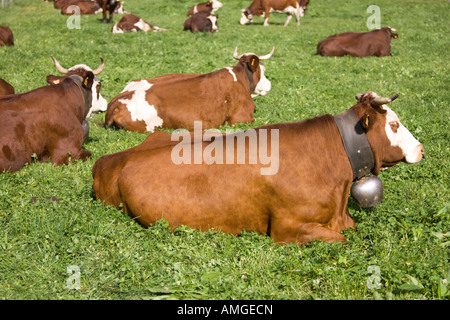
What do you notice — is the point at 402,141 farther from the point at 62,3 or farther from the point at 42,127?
the point at 62,3

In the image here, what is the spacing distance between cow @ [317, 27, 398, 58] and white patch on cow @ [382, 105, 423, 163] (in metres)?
12.0

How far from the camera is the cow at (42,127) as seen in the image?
302 inches

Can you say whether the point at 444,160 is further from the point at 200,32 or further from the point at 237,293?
the point at 200,32

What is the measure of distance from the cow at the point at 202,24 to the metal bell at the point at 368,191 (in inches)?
682

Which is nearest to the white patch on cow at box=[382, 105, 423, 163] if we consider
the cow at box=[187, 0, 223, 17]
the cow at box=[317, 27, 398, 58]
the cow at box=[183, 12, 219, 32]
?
the cow at box=[317, 27, 398, 58]

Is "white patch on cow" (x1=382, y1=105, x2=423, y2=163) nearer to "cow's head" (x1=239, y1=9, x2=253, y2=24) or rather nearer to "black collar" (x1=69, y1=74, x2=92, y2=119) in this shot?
"black collar" (x1=69, y1=74, x2=92, y2=119)

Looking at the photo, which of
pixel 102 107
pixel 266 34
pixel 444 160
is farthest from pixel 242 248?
pixel 266 34

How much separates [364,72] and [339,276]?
11.0m

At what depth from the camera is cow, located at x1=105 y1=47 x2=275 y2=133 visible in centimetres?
1002

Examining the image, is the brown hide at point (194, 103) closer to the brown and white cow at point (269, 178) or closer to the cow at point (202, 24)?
the brown and white cow at point (269, 178)

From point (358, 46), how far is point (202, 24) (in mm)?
7713

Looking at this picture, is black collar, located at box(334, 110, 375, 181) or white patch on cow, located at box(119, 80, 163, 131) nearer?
black collar, located at box(334, 110, 375, 181)

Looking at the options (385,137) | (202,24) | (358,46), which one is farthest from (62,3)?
(385,137)

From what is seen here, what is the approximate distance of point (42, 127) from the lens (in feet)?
26.0
